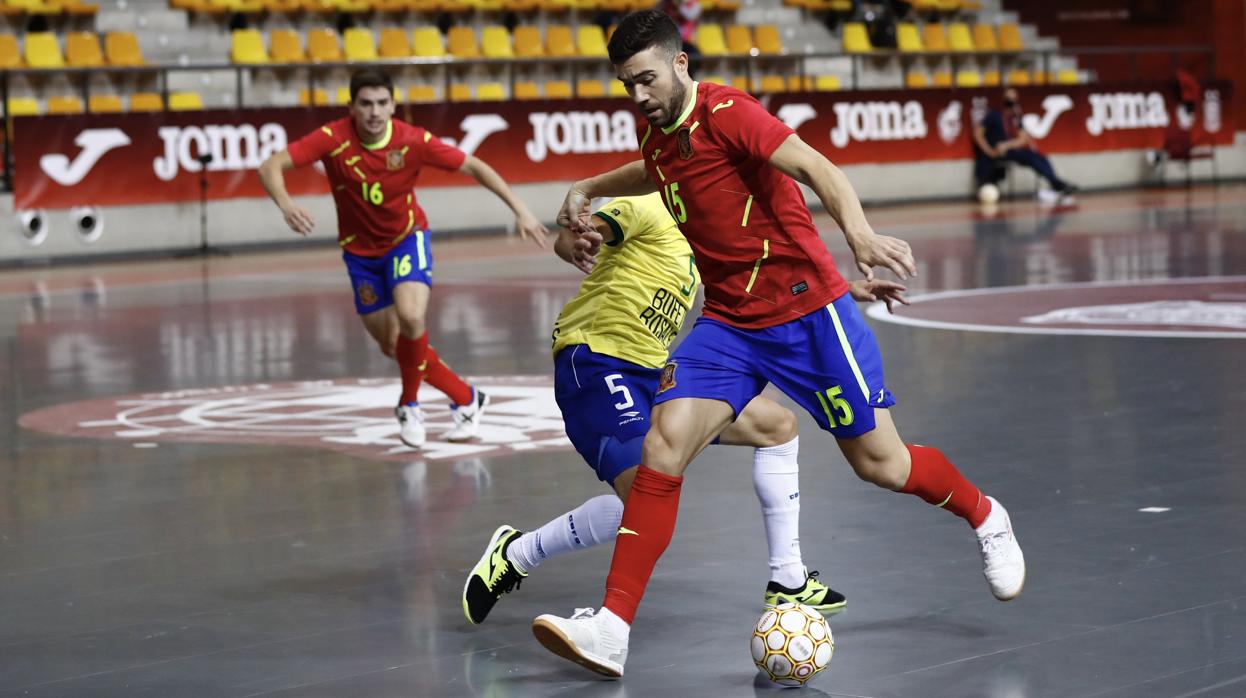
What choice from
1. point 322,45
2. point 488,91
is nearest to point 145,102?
point 322,45

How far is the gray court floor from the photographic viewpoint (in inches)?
229

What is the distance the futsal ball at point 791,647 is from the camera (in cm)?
556

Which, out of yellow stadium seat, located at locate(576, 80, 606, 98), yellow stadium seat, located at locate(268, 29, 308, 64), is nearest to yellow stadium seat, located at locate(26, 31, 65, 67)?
yellow stadium seat, located at locate(268, 29, 308, 64)

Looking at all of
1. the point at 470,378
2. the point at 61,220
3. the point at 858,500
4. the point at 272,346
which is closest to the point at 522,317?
the point at 272,346

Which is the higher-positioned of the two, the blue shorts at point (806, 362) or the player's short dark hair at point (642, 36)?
the player's short dark hair at point (642, 36)

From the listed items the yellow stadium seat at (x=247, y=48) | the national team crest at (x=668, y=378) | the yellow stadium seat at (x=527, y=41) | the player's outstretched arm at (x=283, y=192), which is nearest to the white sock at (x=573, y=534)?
the national team crest at (x=668, y=378)

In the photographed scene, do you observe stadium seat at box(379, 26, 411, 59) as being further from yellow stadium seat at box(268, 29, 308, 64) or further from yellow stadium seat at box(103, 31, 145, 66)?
yellow stadium seat at box(103, 31, 145, 66)

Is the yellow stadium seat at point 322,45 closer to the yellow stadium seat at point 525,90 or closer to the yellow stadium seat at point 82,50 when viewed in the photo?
the yellow stadium seat at point 525,90

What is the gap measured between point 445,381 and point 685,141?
4.70m

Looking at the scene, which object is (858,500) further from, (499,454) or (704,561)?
(499,454)

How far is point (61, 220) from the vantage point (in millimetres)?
24453

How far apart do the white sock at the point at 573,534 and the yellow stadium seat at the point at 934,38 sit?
29.9 m

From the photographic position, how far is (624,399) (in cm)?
653

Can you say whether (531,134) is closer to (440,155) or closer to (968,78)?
(968,78)
